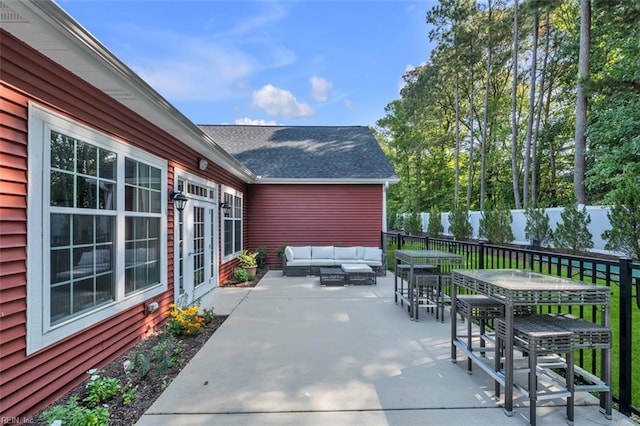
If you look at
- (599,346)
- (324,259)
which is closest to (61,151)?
(599,346)

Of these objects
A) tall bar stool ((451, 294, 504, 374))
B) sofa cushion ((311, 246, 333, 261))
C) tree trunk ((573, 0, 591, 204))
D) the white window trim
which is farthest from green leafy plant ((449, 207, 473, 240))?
tall bar stool ((451, 294, 504, 374))

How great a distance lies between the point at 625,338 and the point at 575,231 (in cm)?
878

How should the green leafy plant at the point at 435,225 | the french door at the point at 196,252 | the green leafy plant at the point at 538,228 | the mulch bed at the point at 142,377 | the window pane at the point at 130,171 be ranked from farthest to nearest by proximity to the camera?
the green leafy plant at the point at 435,225 < the green leafy plant at the point at 538,228 < the french door at the point at 196,252 < the window pane at the point at 130,171 < the mulch bed at the point at 142,377

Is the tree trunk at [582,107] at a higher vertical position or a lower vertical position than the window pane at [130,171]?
higher

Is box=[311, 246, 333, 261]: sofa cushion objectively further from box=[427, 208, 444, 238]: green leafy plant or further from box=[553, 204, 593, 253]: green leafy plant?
box=[427, 208, 444, 238]: green leafy plant

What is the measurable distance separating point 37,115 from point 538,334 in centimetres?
394

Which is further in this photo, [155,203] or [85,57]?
[155,203]

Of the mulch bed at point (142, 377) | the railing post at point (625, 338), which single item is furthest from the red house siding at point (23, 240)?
the railing post at point (625, 338)

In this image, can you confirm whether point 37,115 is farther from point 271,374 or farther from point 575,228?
point 575,228

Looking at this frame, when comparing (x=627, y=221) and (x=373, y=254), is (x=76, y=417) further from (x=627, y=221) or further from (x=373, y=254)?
(x=627, y=221)

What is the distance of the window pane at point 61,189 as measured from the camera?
8.61ft

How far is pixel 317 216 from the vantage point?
10.5m

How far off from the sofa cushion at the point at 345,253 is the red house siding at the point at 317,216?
112 cm

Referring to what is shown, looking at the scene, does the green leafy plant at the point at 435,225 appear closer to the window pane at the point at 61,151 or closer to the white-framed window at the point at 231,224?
the white-framed window at the point at 231,224
